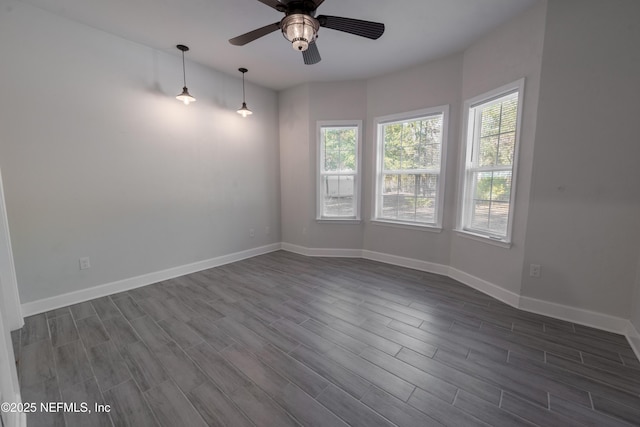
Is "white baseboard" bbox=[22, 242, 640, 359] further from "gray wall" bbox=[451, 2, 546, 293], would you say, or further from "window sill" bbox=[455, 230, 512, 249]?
"window sill" bbox=[455, 230, 512, 249]

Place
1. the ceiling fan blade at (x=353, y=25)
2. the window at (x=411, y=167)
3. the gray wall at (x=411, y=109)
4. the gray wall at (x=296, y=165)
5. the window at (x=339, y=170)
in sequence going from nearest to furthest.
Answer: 1. the ceiling fan blade at (x=353, y=25)
2. the gray wall at (x=411, y=109)
3. the window at (x=411, y=167)
4. the window at (x=339, y=170)
5. the gray wall at (x=296, y=165)

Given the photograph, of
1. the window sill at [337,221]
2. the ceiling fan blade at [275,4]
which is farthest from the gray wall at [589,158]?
the ceiling fan blade at [275,4]

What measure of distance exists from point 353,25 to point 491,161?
2.15 m

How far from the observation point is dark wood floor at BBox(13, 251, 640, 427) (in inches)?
55.2

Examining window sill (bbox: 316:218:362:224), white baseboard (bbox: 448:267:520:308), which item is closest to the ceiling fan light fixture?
window sill (bbox: 316:218:362:224)

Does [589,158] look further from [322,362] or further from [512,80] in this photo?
[322,362]

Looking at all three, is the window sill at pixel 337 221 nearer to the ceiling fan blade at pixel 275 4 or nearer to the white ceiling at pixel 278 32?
the white ceiling at pixel 278 32

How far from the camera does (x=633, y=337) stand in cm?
199

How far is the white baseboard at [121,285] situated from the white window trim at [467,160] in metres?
3.32

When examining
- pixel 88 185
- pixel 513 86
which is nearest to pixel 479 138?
pixel 513 86

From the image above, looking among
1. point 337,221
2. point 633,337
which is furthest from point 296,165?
point 633,337

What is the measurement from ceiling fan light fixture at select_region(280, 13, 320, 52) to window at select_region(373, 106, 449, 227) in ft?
7.34

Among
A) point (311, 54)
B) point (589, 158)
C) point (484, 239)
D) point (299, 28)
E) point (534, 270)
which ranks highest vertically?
point (311, 54)

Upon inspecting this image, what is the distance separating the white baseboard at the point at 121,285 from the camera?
2443 mm
